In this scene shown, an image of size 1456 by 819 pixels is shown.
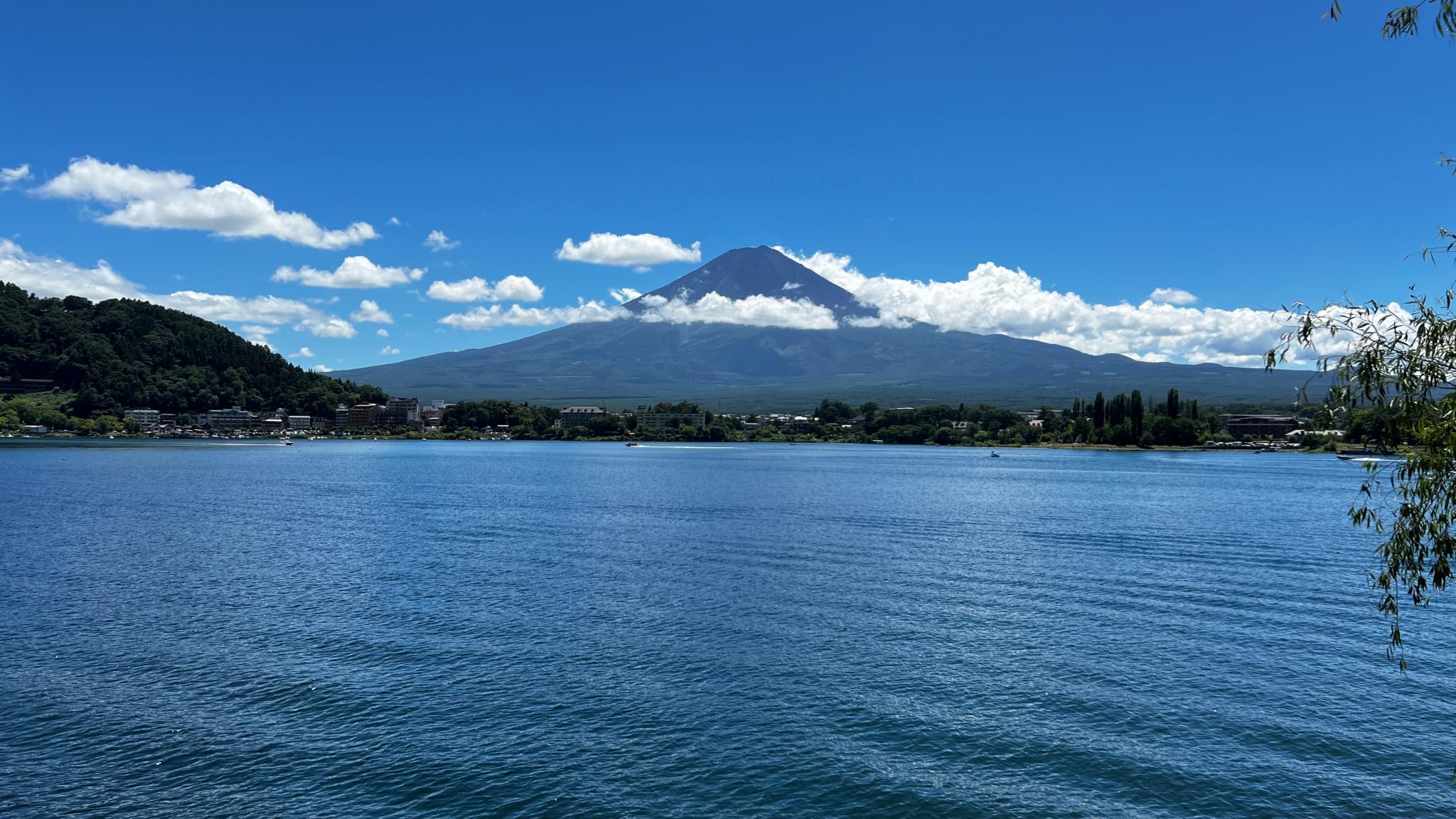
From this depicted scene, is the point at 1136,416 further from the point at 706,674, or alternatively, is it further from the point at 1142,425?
the point at 706,674

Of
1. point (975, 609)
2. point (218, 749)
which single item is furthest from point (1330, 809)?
point (218, 749)

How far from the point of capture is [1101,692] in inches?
885

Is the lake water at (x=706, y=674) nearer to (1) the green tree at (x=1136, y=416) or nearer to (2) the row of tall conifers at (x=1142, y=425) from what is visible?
(1) the green tree at (x=1136, y=416)

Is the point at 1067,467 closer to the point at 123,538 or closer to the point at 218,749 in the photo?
the point at 123,538

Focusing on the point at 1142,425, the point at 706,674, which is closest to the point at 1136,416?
the point at 1142,425

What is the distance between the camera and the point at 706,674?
24234 millimetres

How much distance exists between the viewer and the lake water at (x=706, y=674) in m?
17.2

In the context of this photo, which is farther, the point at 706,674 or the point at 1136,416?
the point at 1136,416

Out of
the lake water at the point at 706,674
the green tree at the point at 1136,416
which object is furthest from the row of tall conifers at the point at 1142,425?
the lake water at the point at 706,674

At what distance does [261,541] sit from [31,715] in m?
28.6

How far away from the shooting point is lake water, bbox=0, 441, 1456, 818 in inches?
677

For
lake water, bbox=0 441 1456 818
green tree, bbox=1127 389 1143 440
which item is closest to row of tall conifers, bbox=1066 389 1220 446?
green tree, bbox=1127 389 1143 440

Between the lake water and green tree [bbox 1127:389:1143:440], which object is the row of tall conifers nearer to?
green tree [bbox 1127:389:1143:440]

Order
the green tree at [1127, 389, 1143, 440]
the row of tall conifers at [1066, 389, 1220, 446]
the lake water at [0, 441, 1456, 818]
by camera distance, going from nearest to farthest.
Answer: the lake water at [0, 441, 1456, 818], the green tree at [1127, 389, 1143, 440], the row of tall conifers at [1066, 389, 1220, 446]
